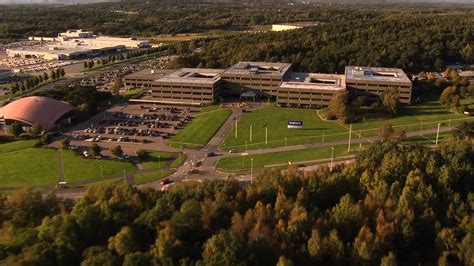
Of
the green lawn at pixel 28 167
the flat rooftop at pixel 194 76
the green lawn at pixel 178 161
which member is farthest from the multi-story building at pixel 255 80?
the green lawn at pixel 28 167

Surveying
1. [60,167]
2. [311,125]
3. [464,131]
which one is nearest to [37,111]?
[60,167]

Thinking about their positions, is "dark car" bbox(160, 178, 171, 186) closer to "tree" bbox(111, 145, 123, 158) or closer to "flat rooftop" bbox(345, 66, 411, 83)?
"tree" bbox(111, 145, 123, 158)

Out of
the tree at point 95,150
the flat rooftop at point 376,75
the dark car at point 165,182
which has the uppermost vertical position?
the flat rooftop at point 376,75

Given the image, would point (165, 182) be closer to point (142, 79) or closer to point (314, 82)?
point (314, 82)

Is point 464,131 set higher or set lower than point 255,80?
lower

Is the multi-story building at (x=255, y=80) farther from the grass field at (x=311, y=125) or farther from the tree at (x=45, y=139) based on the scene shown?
the tree at (x=45, y=139)

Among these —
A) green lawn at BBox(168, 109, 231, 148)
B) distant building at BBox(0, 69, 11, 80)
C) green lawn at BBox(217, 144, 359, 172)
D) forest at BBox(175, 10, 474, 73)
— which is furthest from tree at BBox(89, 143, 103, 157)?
distant building at BBox(0, 69, 11, 80)

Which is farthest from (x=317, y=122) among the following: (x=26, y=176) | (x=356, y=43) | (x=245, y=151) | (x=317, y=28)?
(x=317, y=28)
